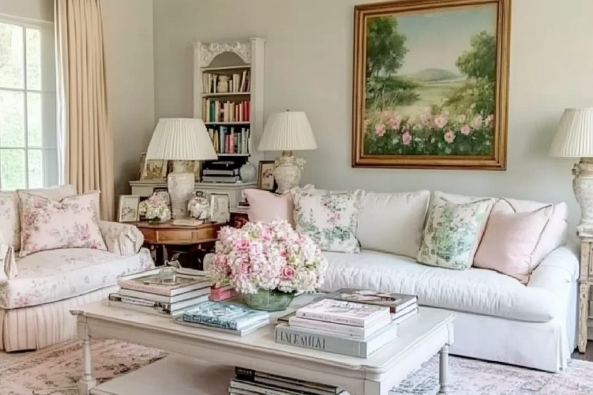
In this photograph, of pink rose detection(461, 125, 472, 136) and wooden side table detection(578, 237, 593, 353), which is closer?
wooden side table detection(578, 237, 593, 353)

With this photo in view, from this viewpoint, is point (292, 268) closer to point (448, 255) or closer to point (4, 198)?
point (448, 255)

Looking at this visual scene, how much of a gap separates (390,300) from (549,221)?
1.58 m

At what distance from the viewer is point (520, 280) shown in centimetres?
351

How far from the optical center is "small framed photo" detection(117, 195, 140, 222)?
486 centimetres

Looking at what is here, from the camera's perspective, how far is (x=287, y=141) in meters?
4.55

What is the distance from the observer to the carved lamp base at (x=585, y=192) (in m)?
3.65

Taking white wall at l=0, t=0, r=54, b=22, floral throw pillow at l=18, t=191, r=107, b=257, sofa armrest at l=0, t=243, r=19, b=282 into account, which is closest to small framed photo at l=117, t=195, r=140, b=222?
Answer: floral throw pillow at l=18, t=191, r=107, b=257

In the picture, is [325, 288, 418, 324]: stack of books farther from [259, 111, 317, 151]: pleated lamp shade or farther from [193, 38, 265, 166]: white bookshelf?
[193, 38, 265, 166]: white bookshelf

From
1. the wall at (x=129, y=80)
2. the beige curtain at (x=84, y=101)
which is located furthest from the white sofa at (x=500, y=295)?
the wall at (x=129, y=80)

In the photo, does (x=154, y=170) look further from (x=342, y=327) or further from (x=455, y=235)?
(x=342, y=327)

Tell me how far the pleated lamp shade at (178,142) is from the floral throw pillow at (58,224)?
624 mm

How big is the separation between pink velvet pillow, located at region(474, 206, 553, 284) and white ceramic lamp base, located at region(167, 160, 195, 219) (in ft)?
7.30

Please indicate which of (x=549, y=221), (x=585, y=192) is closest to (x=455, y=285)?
(x=549, y=221)

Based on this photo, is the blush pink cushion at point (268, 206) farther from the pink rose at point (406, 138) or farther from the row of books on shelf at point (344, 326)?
the row of books on shelf at point (344, 326)
